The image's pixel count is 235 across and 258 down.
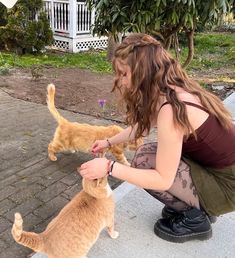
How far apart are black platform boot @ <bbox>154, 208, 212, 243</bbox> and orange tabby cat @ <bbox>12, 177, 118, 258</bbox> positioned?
1.49 ft

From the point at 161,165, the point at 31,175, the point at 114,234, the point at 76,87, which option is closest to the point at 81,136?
the point at 31,175

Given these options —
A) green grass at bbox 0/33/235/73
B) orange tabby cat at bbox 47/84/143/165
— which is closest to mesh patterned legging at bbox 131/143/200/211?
orange tabby cat at bbox 47/84/143/165

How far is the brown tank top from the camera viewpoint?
214 centimetres

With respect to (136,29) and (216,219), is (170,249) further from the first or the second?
(136,29)

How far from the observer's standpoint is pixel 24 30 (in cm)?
945

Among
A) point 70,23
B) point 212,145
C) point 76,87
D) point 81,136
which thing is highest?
point 212,145

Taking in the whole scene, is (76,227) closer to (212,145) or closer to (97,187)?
(97,187)

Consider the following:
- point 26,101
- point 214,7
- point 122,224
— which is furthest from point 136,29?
point 26,101

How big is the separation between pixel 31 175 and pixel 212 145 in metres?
1.86

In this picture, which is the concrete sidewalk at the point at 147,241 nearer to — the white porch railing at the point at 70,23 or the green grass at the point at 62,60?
the green grass at the point at 62,60

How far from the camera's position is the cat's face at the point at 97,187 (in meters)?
2.18

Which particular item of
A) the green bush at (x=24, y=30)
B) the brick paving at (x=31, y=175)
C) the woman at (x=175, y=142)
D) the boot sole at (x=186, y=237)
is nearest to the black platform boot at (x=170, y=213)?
the woman at (x=175, y=142)

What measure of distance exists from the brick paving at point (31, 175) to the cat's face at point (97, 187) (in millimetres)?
617

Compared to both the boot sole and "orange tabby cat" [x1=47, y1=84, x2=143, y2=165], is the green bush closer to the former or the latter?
"orange tabby cat" [x1=47, y1=84, x2=143, y2=165]
